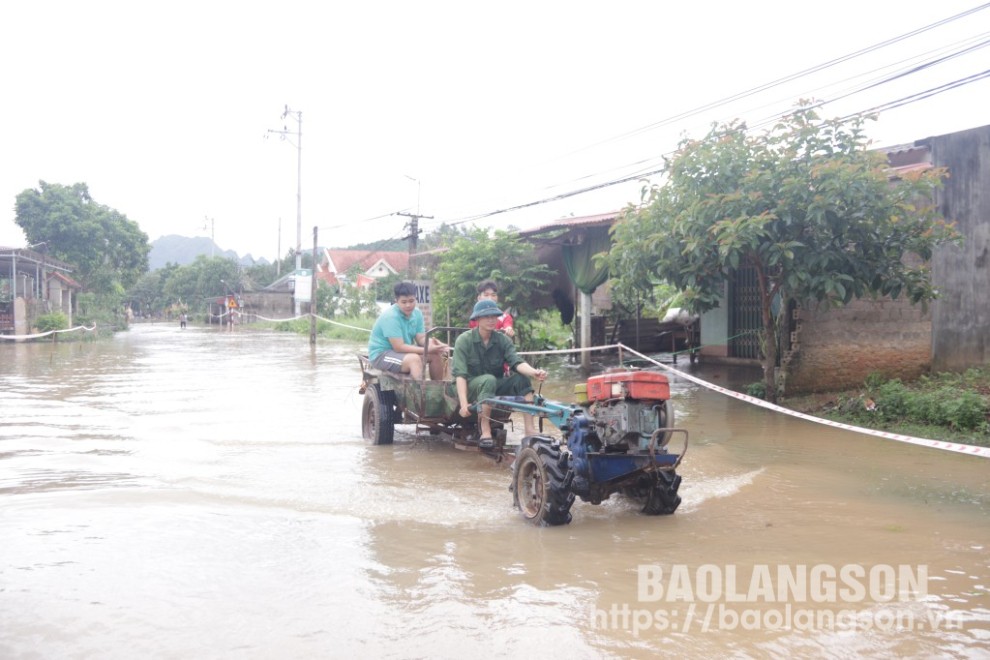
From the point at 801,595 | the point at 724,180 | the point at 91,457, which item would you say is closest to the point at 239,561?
the point at 801,595

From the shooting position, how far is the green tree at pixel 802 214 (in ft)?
31.9

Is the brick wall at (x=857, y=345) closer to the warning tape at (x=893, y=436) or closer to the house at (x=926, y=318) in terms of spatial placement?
the house at (x=926, y=318)

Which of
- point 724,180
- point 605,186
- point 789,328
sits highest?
point 605,186

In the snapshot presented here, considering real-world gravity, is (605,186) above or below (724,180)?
above

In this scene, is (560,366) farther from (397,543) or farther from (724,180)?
(397,543)

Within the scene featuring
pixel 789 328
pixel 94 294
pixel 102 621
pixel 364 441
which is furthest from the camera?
pixel 94 294

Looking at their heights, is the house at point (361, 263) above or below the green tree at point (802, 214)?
above

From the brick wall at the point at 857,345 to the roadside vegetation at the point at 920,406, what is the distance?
244mm

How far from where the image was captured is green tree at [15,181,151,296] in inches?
1578

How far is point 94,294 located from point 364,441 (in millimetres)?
41396

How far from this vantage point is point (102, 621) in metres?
4.00

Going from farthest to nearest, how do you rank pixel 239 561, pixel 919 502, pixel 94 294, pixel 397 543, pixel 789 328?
pixel 94 294 < pixel 789 328 < pixel 919 502 < pixel 397 543 < pixel 239 561

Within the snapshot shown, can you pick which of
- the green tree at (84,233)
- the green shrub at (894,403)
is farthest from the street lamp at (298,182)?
the green shrub at (894,403)

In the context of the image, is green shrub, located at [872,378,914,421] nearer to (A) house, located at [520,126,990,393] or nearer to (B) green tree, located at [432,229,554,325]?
(A) house, located at [520,126,990,393]
